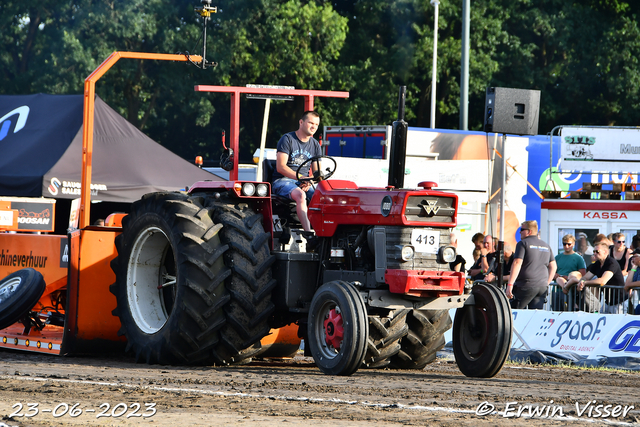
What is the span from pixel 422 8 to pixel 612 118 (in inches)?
306

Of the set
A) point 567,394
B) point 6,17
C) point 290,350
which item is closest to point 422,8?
point 6,17

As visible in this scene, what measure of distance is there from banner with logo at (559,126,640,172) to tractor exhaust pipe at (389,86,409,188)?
468 inches

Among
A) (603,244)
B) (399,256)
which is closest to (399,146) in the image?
(399,256)

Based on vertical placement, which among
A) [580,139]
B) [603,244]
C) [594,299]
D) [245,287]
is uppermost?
[580,139]

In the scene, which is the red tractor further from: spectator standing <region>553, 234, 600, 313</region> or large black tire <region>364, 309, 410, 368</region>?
spectator standing <region>553, 234, 600, 313</region>

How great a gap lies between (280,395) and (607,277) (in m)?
7.50

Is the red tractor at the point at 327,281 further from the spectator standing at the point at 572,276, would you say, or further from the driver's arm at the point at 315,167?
the spectator standing at the point at 572,276

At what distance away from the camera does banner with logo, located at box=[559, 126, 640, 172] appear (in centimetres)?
1864

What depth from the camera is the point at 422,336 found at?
312 inches

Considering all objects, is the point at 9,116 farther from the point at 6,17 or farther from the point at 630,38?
the point at 630,38

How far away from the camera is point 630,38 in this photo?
29891 millimetres

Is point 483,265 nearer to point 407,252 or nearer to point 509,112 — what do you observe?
point 509,112

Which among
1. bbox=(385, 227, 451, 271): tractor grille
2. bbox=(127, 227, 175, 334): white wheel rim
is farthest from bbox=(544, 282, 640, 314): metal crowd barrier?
bbox=(127, 227, 175, 334): white wheel rim

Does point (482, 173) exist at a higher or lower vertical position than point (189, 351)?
higher
